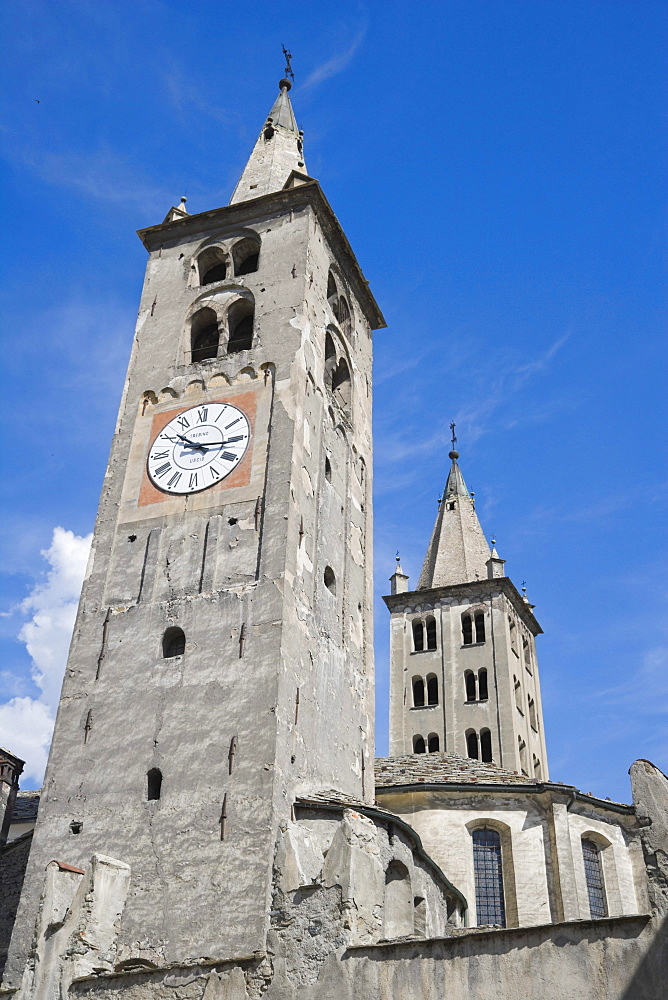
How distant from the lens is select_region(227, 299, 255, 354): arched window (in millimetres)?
29125

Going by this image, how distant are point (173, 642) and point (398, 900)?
7.49m

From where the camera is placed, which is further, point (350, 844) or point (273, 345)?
point (273, 345)

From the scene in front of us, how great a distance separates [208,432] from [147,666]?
21.9 ft

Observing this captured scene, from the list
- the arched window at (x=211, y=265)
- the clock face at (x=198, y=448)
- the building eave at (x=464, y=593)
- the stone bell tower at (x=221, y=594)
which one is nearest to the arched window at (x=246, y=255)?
the stone bell tower at (x=221, y=594)

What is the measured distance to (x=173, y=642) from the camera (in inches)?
915

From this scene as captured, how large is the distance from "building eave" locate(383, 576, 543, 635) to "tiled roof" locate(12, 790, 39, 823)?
27.1 m

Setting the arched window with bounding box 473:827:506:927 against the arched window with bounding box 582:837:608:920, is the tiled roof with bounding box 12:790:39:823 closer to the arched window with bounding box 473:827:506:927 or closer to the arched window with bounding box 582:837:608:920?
the arched window with bounding box 473:827:506:927

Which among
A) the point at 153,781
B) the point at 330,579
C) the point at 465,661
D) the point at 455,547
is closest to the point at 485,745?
→ the point at 465,661

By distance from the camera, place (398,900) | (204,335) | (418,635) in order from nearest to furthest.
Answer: (398,900) < (204,335) < (418,635)

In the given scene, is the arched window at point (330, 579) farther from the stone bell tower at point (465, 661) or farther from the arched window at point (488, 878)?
the stone bell tower at point (465, 661)

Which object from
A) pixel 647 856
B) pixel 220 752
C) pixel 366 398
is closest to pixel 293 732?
pixel 220 752

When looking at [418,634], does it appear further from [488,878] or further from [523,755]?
[488,878]

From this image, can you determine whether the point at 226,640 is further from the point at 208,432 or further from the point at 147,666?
the point at 208,432

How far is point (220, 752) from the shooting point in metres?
20.9
